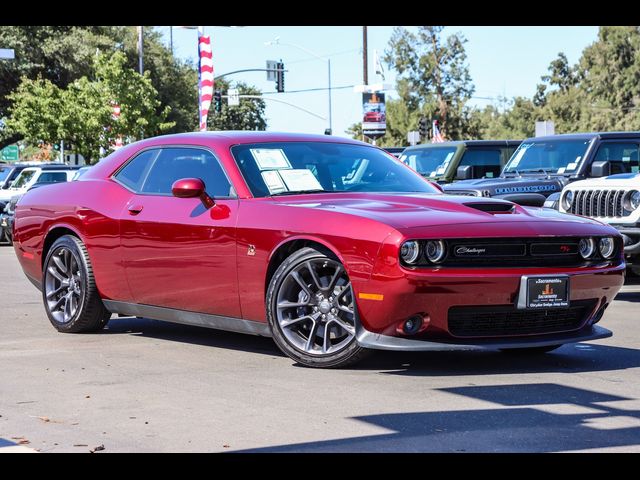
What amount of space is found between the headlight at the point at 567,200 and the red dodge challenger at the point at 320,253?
4294 millimetres

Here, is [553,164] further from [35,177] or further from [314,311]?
[35,177]

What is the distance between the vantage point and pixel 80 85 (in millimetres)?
49250

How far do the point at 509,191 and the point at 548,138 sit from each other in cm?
193

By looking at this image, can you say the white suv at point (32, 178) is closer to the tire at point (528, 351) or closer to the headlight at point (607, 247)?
the tire at point (528, 351)

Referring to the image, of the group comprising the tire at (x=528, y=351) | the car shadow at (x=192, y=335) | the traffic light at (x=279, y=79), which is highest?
the traffic light at (x=279, y=79)

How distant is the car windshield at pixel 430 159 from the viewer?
68.5ft

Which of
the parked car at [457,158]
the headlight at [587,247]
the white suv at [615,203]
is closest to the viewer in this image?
the headlight at [587,247]

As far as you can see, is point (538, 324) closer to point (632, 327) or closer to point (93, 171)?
point (632, 327)

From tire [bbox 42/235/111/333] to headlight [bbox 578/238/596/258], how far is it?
362 cm

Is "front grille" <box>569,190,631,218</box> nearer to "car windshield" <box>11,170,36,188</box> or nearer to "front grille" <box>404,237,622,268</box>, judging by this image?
"front grille" <box>404,237,622,268</box>

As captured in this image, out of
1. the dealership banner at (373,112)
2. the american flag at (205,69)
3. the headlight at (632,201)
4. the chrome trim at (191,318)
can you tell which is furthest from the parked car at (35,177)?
the chrome trim at (191,318)

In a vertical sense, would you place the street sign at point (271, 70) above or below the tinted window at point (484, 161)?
above

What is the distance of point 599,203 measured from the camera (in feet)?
40.3
